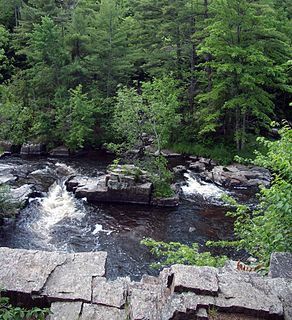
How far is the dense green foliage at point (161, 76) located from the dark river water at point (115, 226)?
7.80 meters

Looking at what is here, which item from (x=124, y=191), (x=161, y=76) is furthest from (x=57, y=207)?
(x=161, y=76)

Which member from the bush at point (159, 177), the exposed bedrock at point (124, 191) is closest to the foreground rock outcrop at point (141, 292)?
the exposed bedrock at point (124, 191)

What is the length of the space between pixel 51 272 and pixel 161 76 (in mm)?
24644

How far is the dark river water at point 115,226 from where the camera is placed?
46.4ft

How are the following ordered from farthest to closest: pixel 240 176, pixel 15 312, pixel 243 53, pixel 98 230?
pixel 243 53, pixel 240 176, pixel 98 230, pixel 15 312

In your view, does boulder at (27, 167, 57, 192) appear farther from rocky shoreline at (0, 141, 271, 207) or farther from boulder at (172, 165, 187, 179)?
boulder at (172, 165, 187, 179)

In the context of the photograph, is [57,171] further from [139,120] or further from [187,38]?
[187,38]

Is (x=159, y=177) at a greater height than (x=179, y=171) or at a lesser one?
greater

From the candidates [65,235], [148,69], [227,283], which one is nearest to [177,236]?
[65,235]

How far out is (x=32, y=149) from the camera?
2748 cm

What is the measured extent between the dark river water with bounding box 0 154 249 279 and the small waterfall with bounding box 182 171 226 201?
2.2 inches

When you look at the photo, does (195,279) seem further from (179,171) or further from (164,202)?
(179,171)

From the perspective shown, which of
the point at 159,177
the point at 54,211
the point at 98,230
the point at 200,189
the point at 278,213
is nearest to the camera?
the point at 278,213

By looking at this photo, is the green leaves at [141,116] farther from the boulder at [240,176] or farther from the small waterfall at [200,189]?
the boulder at [240,176]
